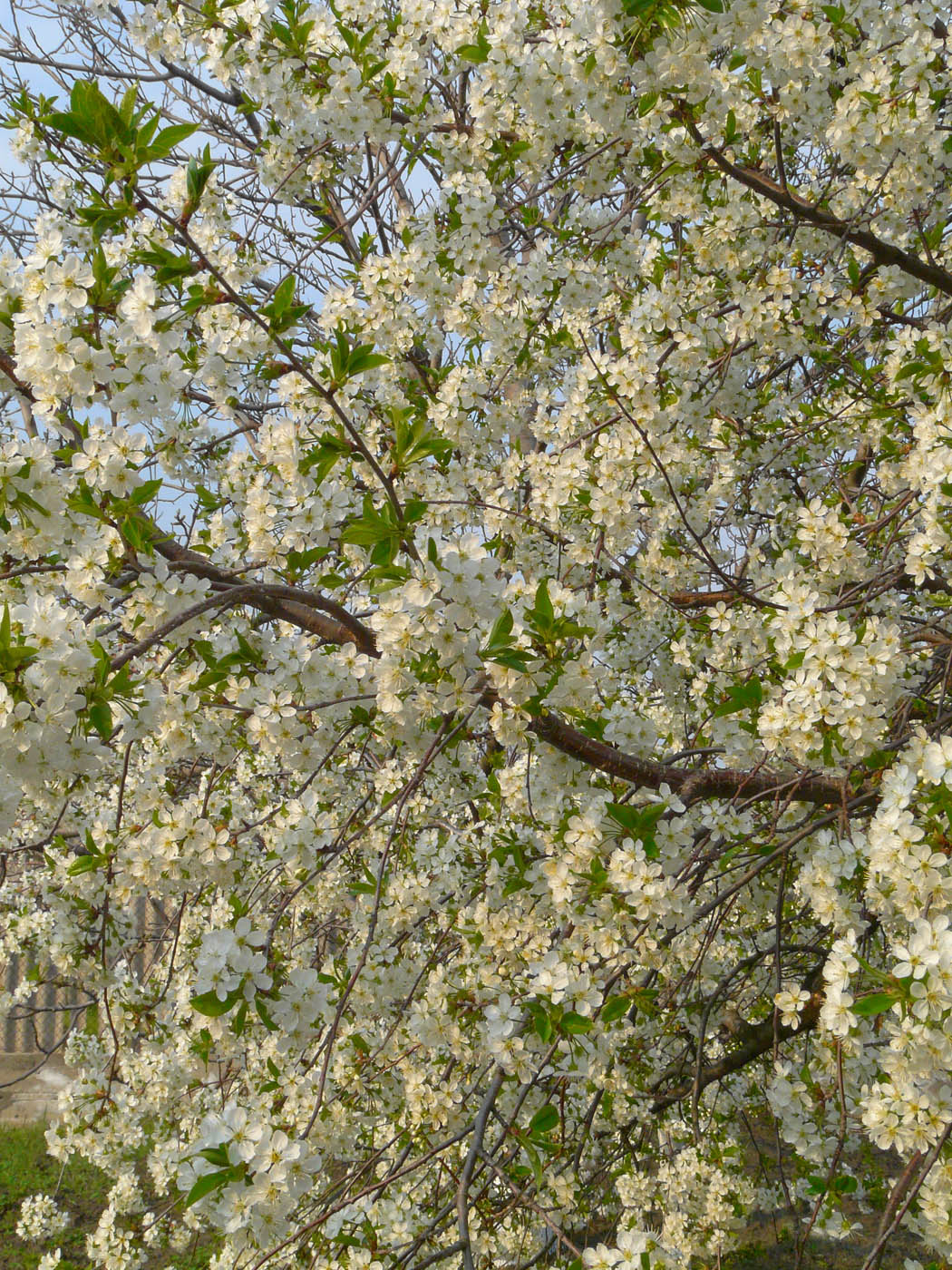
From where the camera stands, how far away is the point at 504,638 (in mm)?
1836

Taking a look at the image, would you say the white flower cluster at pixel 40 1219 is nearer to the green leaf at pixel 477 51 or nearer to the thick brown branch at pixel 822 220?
the green leaf at pixel 477 51

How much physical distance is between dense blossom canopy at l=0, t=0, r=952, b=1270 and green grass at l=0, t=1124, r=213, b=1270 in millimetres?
3471

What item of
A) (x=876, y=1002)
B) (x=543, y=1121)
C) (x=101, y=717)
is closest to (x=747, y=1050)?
(x=543, y=1121)

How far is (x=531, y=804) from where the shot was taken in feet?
7.90

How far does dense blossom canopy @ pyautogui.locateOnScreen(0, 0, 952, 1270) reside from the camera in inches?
73.2

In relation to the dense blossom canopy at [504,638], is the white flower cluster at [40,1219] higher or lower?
lower

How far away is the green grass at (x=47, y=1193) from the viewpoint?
6.99m

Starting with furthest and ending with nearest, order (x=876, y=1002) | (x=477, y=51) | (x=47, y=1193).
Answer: (x=47, y=1193) < (x=477, y=51) < (x=876, y=1002)

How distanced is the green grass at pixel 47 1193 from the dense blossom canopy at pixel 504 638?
3471 mm

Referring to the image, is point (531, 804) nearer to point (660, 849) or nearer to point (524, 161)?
point (660, 849)

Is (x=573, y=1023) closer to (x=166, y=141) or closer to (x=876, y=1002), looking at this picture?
(x=876, y=1002)

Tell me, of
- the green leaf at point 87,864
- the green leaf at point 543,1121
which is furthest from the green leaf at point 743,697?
the green leaf at point 87,864

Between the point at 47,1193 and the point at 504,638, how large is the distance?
8.47 meters

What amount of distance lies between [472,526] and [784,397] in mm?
1456
